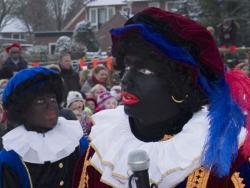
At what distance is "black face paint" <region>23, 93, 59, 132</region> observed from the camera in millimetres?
3398

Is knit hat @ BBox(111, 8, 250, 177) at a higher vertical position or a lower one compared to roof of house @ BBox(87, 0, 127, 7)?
higher

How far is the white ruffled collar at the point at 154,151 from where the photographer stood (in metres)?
2.16

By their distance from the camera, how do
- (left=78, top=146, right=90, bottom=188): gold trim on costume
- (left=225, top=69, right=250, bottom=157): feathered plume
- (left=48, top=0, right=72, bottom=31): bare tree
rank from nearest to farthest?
1. (left=225, top=69, right=250, bottom=157): feathered plume
2. (left=78, top=146, right=90, bottom=188): gold trim on costume
3. (left=48, top=0, right=72, bottom=31): bare tree

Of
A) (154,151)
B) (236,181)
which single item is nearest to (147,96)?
(154,151)

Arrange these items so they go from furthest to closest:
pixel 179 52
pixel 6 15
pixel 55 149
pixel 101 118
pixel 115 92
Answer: pixel 6 15
pixel 115 92
pixel 55 149
pixel 101 118
pixel 179 52

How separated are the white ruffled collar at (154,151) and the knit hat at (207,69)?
0.05 meters

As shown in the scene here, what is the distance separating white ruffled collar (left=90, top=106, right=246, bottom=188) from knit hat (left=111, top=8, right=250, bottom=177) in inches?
2.0

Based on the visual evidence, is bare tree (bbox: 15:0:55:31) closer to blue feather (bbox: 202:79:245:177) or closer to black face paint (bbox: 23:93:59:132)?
black face paint (bbox: 23:93:59:132)

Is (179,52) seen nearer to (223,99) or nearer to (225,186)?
(223,99)

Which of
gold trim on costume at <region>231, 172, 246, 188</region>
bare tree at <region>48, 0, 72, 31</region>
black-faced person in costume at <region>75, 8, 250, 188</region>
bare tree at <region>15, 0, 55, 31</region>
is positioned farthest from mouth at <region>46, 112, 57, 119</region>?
bare tree at <region>48, 0, 72, 31</region>

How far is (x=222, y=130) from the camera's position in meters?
2.19

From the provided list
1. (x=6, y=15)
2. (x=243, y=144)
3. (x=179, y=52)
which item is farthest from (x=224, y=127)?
(x=6, y=15)

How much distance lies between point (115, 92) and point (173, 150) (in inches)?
210

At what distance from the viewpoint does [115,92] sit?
7520 mm
